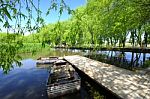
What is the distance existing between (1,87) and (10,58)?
1932 cm

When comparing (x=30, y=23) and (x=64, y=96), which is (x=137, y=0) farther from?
(x=30, y=23)

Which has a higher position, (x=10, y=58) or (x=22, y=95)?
(x=10, y=58)

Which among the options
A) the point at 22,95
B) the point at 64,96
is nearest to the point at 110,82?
the point at 64,96

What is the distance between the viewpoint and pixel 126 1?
14.4m

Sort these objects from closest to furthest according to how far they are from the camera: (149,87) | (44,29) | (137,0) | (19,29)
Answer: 1. (19,29)
2. (44,29)
3. (149,87)
4. (137,0)

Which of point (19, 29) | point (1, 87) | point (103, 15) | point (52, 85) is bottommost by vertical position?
point (1, 87)

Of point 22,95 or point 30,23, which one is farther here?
point 22,95

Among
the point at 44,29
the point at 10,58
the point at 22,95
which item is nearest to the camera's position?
the point at 10,58

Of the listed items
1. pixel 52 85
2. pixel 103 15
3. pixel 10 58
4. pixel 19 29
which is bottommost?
pixel 52 85

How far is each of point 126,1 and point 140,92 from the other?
20.8 ft

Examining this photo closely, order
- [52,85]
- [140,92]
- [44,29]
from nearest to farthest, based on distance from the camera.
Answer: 1. [44,29]
2. [140,92]
3. [52,85]

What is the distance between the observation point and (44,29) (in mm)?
5156

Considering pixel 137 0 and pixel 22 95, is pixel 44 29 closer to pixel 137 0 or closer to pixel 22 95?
pixel 137 0

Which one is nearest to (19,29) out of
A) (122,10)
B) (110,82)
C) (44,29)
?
(44,29)
